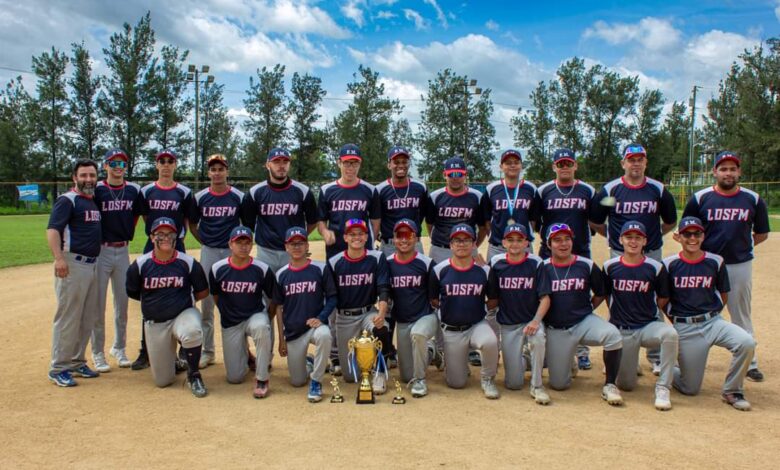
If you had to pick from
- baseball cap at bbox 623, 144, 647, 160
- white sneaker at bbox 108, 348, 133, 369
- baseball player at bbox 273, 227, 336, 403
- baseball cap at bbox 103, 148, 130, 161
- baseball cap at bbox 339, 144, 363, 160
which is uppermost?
baseball cap at bbox 623, 144, 647, 160

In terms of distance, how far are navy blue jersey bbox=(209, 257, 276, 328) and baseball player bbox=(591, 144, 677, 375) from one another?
3380 millimetres

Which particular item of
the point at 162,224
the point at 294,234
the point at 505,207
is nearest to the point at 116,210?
the point at 162,224

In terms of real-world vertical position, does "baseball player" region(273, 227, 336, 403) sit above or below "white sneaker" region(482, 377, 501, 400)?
above

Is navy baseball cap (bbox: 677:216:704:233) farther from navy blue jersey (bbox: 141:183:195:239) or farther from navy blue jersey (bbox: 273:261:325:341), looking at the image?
navy blue jersey (bbox: 141:183:195:239)

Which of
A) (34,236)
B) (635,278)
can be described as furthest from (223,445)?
(34,236)

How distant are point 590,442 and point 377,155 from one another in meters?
38.3

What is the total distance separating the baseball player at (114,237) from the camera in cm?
575

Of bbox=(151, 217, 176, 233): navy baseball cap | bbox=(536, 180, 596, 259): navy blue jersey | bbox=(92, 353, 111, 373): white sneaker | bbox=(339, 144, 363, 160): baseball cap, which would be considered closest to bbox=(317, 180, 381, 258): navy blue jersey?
bbox=(339, 144, 363, 160): baseball cap

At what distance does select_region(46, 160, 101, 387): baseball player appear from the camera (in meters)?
5.34

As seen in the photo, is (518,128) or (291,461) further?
(518,128)

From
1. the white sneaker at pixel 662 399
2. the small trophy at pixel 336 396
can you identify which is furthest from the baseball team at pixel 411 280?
the small trophy at pixel 336 396

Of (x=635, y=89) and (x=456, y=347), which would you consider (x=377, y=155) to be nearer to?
(x=635, y=89)

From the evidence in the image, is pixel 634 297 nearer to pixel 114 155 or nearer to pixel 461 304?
pixel 461 304

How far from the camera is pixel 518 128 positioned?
50969 millimetres
